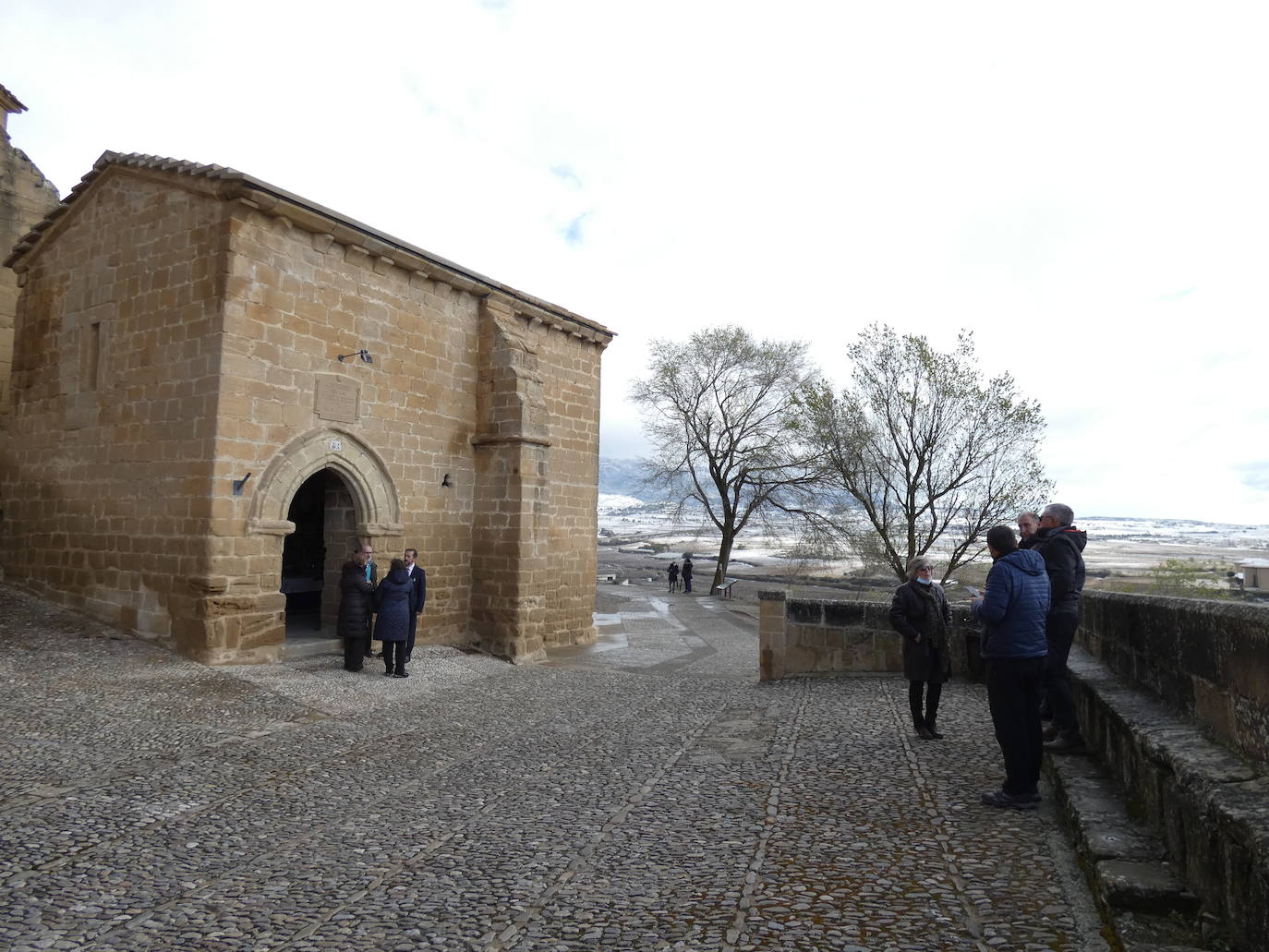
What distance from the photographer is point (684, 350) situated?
31.8 m

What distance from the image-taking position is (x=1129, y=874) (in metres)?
3.06

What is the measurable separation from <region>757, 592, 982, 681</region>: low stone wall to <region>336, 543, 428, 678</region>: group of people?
4.34 metres

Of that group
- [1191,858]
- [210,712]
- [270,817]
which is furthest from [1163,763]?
[210,712]

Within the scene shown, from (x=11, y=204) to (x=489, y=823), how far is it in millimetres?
14409

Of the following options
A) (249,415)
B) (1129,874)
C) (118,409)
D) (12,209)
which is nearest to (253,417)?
(249,415)

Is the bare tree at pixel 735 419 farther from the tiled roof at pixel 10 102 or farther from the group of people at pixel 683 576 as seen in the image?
the tiled roof at pixel 10 102

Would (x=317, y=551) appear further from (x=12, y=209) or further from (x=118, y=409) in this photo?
(x=12, y=209)

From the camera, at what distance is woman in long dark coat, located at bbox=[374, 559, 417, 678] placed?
9.48 m

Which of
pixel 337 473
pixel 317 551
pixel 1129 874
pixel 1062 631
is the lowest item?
pixel 1129 874

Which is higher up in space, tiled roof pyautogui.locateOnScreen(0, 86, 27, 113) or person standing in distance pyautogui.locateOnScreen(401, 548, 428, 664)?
tiled roof pyautogui.locateOnScreen(0, 86, 27, 113)

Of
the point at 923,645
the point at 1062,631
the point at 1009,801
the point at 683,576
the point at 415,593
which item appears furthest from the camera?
the point at 683,576

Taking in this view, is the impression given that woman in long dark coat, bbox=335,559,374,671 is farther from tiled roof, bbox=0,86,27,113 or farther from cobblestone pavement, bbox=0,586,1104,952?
tiled roof, bbox=0,86,27,113

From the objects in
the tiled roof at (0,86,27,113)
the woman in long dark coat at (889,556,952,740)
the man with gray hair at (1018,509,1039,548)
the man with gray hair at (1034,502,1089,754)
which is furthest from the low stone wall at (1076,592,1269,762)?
the tiled roof at (0,86,27,113)

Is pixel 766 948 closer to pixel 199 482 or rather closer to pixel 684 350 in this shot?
pixel 199 482
